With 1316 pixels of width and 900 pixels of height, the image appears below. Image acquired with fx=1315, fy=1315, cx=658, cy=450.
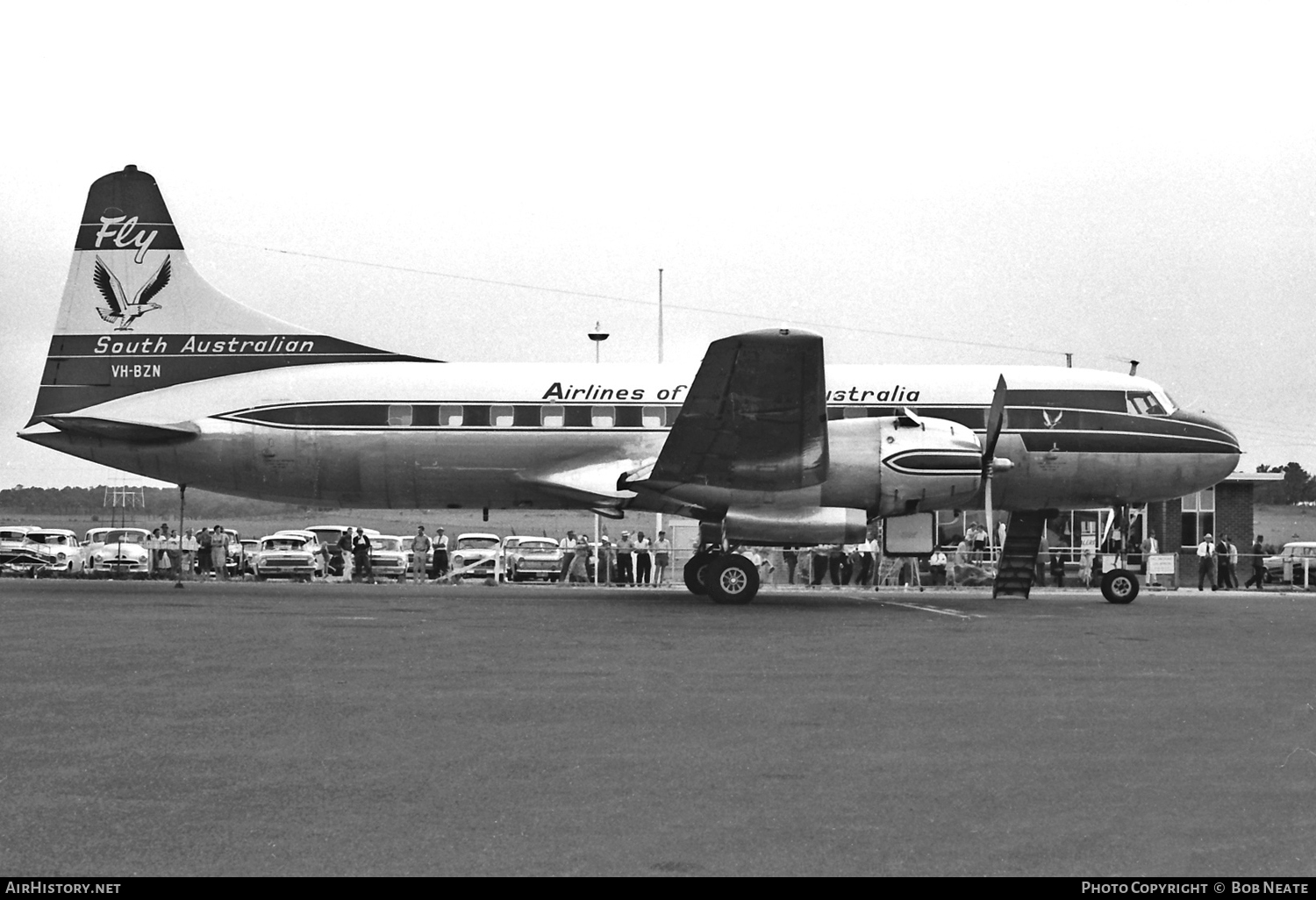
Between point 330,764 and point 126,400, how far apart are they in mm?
20136

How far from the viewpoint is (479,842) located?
21.1 feet

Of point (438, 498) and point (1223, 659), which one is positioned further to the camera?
point (438, 498)

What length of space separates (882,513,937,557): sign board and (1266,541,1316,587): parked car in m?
22.5

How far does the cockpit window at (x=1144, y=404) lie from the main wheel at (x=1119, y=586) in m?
3.22

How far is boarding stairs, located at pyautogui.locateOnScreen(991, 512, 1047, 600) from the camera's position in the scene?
26.5m

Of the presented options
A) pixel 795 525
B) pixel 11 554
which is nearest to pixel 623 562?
pixel 795 525

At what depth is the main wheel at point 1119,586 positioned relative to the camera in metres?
25.7

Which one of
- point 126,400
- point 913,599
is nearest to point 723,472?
point 913,599

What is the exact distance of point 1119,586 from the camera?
25891mm

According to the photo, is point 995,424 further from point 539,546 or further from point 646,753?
point 539,546

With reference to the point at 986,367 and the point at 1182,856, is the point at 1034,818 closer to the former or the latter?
the point at 1182,856

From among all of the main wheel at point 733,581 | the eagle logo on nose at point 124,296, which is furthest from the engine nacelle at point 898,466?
the eagle logo on nose at point 124,296

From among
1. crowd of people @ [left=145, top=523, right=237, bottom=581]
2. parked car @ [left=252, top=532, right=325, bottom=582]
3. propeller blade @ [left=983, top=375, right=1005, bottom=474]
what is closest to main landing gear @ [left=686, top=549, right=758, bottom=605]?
propeller blade @ [left=983, top=375, right=1005, bottom=474]

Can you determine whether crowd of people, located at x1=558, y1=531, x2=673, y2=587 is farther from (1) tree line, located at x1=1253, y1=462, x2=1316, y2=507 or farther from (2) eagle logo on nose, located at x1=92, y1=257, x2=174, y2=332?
(1) tree line, located at x1=1253, y1=462, x2=1316, y2=507
